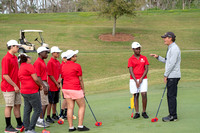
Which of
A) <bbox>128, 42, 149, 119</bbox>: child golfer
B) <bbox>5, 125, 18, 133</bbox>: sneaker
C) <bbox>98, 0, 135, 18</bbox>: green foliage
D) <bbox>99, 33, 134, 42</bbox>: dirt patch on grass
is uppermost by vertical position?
<bbox>98, 0, 135, 18</bbox>: green foliage

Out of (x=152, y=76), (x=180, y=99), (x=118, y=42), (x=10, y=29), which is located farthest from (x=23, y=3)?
(x=180, y=99)

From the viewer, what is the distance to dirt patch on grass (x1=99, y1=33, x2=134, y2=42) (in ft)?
141

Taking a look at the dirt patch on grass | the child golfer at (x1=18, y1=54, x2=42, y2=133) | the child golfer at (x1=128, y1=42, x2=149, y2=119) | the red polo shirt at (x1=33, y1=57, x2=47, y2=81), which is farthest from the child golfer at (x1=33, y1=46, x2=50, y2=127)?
the dirt patch on grass

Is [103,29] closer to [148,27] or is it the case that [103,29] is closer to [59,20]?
[148,27]

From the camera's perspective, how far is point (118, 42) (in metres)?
42.0

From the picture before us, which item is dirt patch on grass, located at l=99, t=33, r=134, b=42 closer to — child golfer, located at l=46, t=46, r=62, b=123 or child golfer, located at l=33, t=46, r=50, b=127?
child golfer, located at l=46, t=46, r=62, b=123

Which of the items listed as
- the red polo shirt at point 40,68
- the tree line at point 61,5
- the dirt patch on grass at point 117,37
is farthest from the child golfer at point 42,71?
the tree line at point 61,5

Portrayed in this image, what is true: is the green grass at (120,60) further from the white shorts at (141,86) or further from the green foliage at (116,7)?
the green foliage at (116,7)

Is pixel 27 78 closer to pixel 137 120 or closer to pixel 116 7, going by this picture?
pixel 137 120

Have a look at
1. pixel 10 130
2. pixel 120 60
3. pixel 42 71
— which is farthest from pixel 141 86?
pixel 120 60

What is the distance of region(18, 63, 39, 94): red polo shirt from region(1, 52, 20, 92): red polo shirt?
0.62m

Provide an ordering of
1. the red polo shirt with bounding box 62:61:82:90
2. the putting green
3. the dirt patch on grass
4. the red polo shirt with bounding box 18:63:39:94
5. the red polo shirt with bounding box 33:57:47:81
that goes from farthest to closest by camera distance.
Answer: the dirt patch on grass
the red polo shirt with bounding box 33:57:47:81
the red polo shirt with bounding box 62:61:82:90
the red polo shirt with bounding box 18:63:39:94
the putting green

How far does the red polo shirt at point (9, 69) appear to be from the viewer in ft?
25.8

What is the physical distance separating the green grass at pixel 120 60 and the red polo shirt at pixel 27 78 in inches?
46.8
